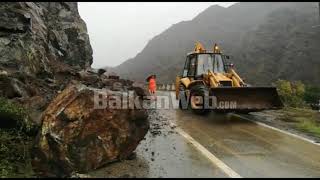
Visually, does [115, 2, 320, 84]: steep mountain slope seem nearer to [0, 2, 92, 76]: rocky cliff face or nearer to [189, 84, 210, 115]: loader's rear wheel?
[0, 2, 92, 76]: rocky cliff face

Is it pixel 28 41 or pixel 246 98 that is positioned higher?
pixel 28 41

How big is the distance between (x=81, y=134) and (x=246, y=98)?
788 centimetres

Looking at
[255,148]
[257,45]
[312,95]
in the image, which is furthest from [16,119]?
[257,45]

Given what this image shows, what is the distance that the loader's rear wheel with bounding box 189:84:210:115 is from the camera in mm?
14414

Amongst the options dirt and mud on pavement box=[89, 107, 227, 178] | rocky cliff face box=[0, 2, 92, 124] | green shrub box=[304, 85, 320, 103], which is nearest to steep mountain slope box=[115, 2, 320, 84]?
green shrub box=[304, 85, 320, 103]

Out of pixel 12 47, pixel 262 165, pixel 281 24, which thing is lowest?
pixel 262 165

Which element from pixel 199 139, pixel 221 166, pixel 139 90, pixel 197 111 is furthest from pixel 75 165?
pixel 139 90

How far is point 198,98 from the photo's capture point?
15.0 m

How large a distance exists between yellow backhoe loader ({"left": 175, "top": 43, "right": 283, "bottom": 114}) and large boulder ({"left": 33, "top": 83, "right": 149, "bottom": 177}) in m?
5.96

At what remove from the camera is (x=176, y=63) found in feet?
475

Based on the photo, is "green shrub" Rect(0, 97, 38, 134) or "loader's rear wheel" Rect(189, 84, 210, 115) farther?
"loader's rear wheel" Rect(189, 84, 210, 115)

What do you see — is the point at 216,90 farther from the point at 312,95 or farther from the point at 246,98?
the point at 312,95

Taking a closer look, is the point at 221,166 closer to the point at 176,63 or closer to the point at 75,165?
the point at 75,165

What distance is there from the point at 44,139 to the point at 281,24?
464 ft
